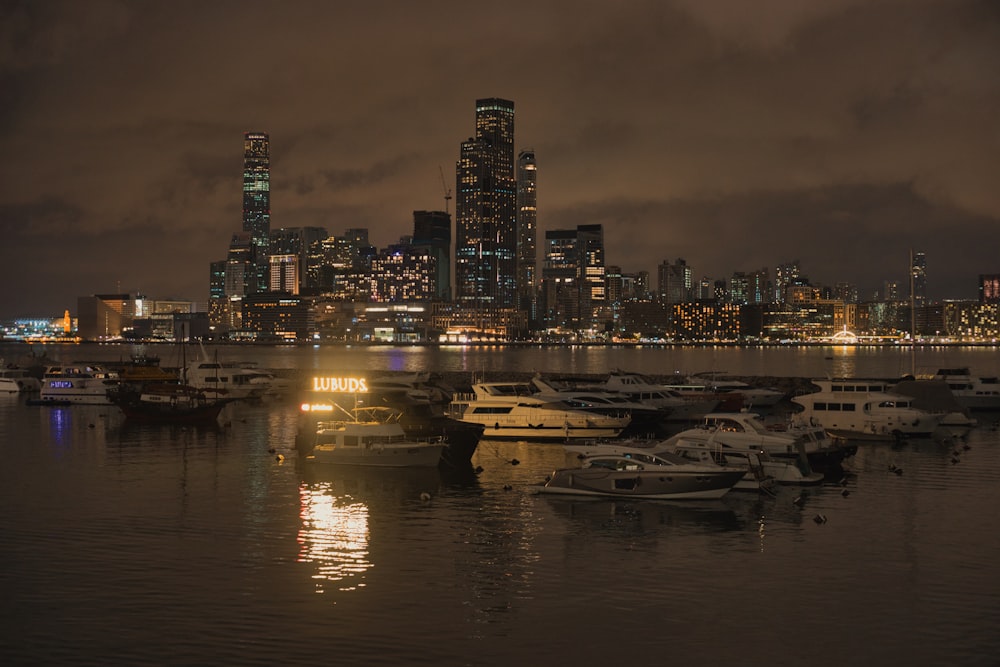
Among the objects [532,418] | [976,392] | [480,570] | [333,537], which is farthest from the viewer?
[976,392]

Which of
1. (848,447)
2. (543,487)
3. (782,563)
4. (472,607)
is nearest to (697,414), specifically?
(848,447)

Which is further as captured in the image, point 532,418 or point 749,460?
point 532,418

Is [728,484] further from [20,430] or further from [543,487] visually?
[20,430]

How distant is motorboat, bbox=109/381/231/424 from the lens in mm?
68062

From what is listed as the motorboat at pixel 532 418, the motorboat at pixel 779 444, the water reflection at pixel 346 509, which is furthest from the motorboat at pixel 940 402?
the water reflection at pixel 346 509

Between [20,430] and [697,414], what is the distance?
43965 millimetres

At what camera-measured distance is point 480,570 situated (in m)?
28.1

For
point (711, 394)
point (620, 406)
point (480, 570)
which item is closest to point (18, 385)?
point (620, 406)

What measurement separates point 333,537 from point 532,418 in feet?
86.6

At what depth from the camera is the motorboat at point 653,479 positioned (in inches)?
1463

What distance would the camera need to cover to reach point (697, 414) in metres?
68.4

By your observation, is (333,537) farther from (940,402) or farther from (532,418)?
(940,402)

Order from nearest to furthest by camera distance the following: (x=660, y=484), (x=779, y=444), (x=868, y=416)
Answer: (x=660, y=484), (x=779, y=444), (x=868, y=416)

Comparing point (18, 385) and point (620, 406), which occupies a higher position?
point (18, 385)
